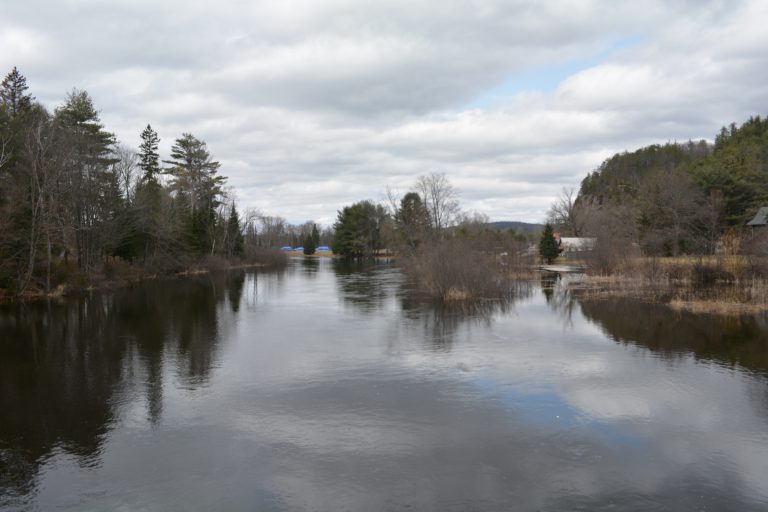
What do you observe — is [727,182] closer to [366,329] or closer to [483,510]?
[366,329]

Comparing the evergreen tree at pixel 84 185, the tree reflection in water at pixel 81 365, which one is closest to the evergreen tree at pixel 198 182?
the evergreen tree at pixel 84 185

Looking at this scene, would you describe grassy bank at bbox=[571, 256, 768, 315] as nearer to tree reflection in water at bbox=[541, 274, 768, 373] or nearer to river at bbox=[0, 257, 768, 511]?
tree reflection in water at bbox=[541, 274, 768, 373]

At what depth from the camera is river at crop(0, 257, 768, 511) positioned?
267 inches

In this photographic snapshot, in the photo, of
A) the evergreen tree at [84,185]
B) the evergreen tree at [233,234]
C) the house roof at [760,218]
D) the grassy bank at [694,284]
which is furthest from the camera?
the evergreen tree at [233,234]

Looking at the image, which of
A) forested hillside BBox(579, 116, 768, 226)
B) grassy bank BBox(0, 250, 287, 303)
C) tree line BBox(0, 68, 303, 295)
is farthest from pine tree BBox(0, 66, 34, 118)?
forested hillside BBox(579, 116, 768, 226)

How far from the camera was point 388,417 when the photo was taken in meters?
9.47

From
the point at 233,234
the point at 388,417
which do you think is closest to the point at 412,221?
the point at 233,234

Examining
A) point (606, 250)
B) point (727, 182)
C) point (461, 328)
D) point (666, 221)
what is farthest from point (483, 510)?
point (727, 182)

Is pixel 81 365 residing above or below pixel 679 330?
above

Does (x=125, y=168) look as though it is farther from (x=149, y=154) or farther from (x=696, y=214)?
(x=696, y=214)

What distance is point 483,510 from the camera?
249 inches

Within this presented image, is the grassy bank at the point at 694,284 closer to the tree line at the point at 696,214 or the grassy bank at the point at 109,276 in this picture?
the tree line at the point at 696,214

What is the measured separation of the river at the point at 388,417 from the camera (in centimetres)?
677

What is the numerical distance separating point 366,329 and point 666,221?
106 feet
